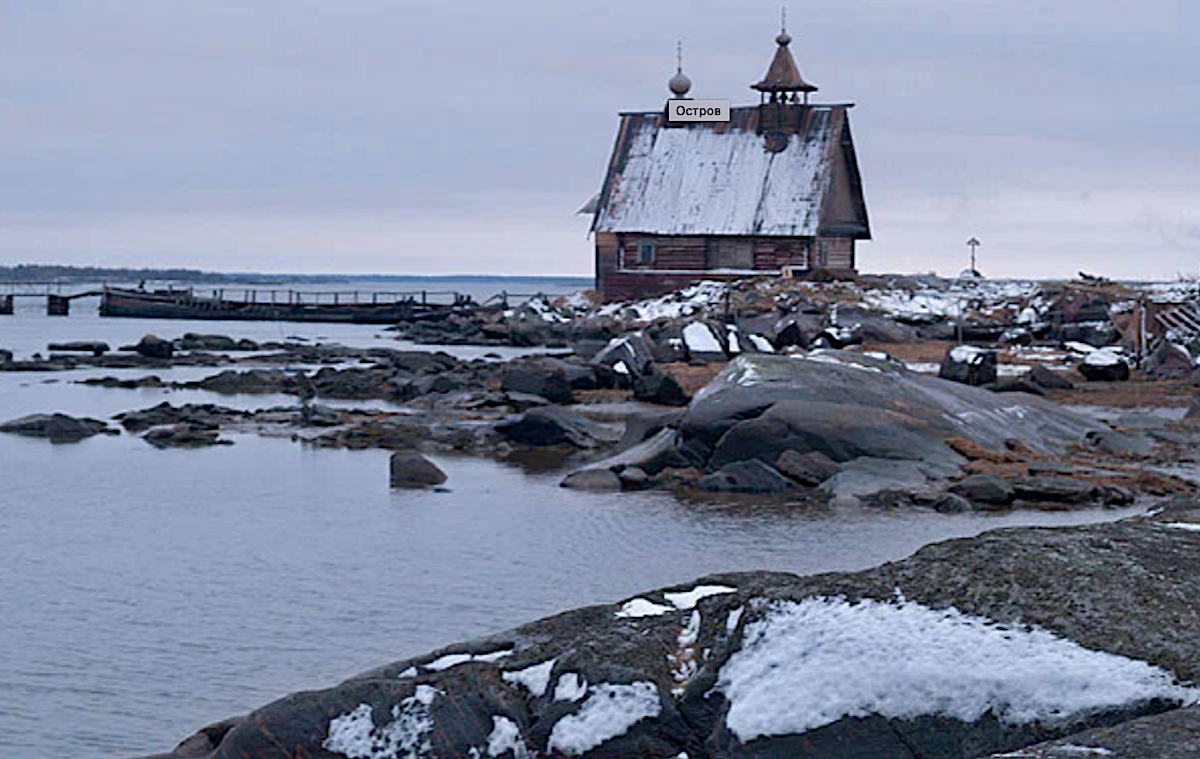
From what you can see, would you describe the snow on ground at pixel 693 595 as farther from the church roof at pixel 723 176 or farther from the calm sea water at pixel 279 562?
the church roof at pixel 723 176

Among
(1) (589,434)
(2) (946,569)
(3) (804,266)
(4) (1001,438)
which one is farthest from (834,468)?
(3) (804,266)

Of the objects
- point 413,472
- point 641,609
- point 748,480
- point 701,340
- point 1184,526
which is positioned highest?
point 1184,526

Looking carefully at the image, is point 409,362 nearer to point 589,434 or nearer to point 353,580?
point 589,434

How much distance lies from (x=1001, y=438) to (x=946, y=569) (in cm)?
1721

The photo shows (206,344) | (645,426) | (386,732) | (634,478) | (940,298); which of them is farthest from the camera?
(206,344)

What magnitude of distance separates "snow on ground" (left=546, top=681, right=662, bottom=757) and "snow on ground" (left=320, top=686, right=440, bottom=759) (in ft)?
1.91

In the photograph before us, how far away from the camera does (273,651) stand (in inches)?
519

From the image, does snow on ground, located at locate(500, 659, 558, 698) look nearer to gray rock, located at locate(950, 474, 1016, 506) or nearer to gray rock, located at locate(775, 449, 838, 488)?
gray rock, located at locate(950, 474, 1016, 506)

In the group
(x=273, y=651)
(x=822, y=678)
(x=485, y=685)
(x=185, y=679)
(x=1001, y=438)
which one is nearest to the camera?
(x=822, y=678)

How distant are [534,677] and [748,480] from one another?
47.1 ft

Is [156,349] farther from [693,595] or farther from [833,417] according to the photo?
[693,595]

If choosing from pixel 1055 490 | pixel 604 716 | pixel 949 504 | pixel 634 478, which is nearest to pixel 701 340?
pixel 634 478

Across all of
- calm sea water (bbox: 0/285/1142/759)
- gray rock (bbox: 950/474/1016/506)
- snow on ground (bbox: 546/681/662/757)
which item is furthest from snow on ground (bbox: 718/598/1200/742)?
gray rock (bbox: 950/474/1016/506)

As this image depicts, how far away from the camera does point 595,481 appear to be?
75.0 ft
